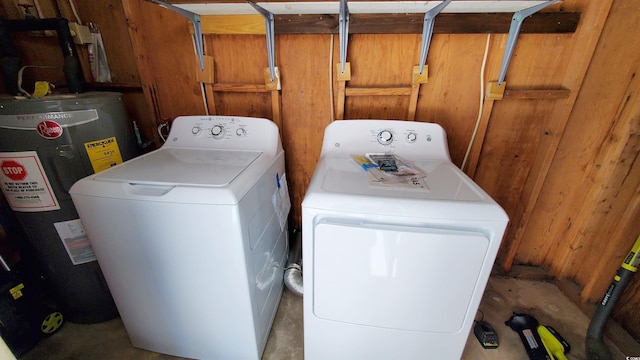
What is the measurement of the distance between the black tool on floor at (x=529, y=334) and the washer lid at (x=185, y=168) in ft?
5.23

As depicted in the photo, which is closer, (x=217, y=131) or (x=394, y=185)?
(x=394, y=185)

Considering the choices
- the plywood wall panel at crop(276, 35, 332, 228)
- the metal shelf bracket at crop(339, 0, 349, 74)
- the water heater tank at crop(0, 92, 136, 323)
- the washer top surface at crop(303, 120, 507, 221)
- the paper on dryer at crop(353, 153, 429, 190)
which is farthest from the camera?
the plywood wall panel at crop(276, 35, 332, 228)

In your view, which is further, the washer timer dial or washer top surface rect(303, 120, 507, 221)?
the washer timer dial

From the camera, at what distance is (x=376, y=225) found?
81 centimetres

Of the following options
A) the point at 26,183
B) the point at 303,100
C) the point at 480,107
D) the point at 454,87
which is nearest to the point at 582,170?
the point at 480,107

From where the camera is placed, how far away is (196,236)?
90cm

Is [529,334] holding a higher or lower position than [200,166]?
lower

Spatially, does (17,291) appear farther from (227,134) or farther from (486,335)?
(486,335)

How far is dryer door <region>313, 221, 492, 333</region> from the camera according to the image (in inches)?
31.2

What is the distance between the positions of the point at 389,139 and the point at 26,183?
→ 162 centimetres

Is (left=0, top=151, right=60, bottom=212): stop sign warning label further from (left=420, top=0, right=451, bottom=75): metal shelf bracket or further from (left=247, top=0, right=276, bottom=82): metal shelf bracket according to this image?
(left=420, top=0, right=451, bottom=75): metal shelf bracket

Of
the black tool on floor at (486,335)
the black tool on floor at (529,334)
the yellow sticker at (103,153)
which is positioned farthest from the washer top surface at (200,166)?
the black tool on floor at (529,334)

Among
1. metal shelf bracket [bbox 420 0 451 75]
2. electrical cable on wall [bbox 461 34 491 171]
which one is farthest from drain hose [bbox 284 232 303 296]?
metal shelf bracket [bbox 420 0 451 75]

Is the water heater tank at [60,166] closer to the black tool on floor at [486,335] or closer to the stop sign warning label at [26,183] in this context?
the stop sign warning label at [26,183]
